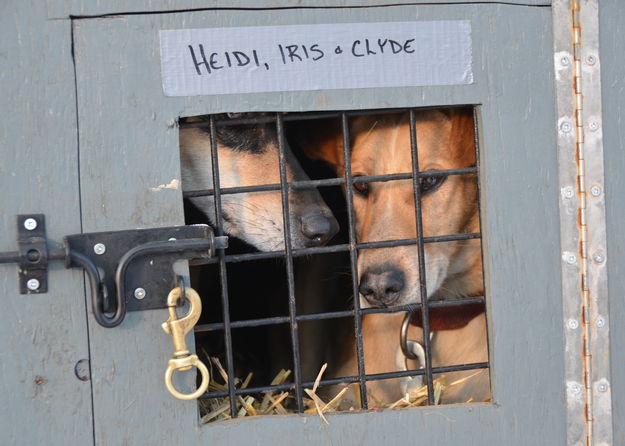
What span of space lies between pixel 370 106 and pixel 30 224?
65cm

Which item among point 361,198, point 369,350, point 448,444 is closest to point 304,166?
point 361,198

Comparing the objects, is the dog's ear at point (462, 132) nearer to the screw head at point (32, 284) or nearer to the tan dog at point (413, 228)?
the tan dog at point (413, 228)

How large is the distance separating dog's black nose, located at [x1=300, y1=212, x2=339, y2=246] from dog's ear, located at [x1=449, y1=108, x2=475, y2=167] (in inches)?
14.7

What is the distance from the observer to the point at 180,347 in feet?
4.61

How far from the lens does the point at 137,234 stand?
4.75 feet

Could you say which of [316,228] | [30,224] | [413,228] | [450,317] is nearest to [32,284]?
[30,224]

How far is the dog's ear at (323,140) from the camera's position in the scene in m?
2.23

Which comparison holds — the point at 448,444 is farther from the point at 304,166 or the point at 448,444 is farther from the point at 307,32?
the point at 304,166

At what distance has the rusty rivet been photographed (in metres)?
1.46

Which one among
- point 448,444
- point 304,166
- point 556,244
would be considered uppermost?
point 304,166

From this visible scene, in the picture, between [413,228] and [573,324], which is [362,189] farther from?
[573,324]

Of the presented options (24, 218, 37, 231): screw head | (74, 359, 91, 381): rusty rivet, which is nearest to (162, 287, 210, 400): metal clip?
(74, 359, 91, 381): rusty rivet

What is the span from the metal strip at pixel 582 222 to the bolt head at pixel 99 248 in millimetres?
872

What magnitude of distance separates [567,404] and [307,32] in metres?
0.89
